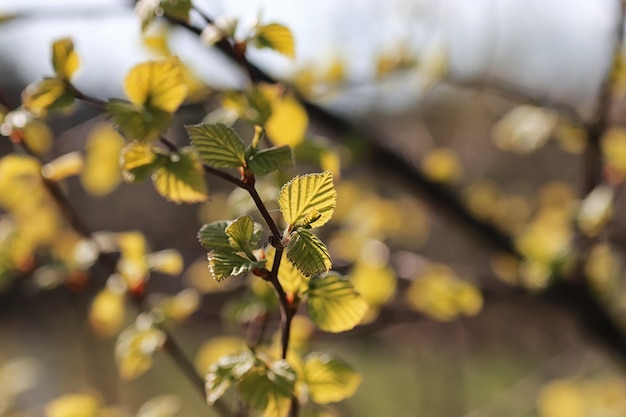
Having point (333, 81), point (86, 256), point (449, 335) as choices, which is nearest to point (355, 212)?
point (333, 81)

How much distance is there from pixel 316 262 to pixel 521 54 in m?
2.20

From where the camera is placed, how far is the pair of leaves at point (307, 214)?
0.29 m

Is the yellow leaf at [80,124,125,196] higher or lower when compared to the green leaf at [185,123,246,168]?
lower

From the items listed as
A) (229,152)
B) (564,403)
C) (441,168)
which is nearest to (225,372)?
(229,152)

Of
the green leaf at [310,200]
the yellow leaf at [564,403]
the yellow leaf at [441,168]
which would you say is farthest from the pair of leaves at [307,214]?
the yellow leaf at [564,403]

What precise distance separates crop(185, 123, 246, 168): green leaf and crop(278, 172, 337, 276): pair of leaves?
0.17 ft

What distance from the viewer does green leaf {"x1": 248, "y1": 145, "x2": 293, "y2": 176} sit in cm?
33

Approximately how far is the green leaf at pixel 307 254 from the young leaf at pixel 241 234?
3 cm

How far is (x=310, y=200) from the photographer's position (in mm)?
308

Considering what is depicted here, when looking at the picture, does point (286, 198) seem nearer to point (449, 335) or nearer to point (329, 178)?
point (329, 178)

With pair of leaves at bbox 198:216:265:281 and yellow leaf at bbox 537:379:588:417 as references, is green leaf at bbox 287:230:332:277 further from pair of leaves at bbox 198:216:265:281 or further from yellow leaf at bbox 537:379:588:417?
yellow leaf at bbox 537:379:588:417

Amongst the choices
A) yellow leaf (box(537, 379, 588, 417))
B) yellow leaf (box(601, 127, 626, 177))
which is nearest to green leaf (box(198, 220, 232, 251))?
yellow leaf (box(601, 127, 626, 177))

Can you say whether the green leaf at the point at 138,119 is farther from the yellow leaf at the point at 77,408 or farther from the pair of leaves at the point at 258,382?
the yellow leaf at the point at 77,408

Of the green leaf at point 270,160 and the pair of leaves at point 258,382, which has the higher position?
the green leaf at point 270,160
